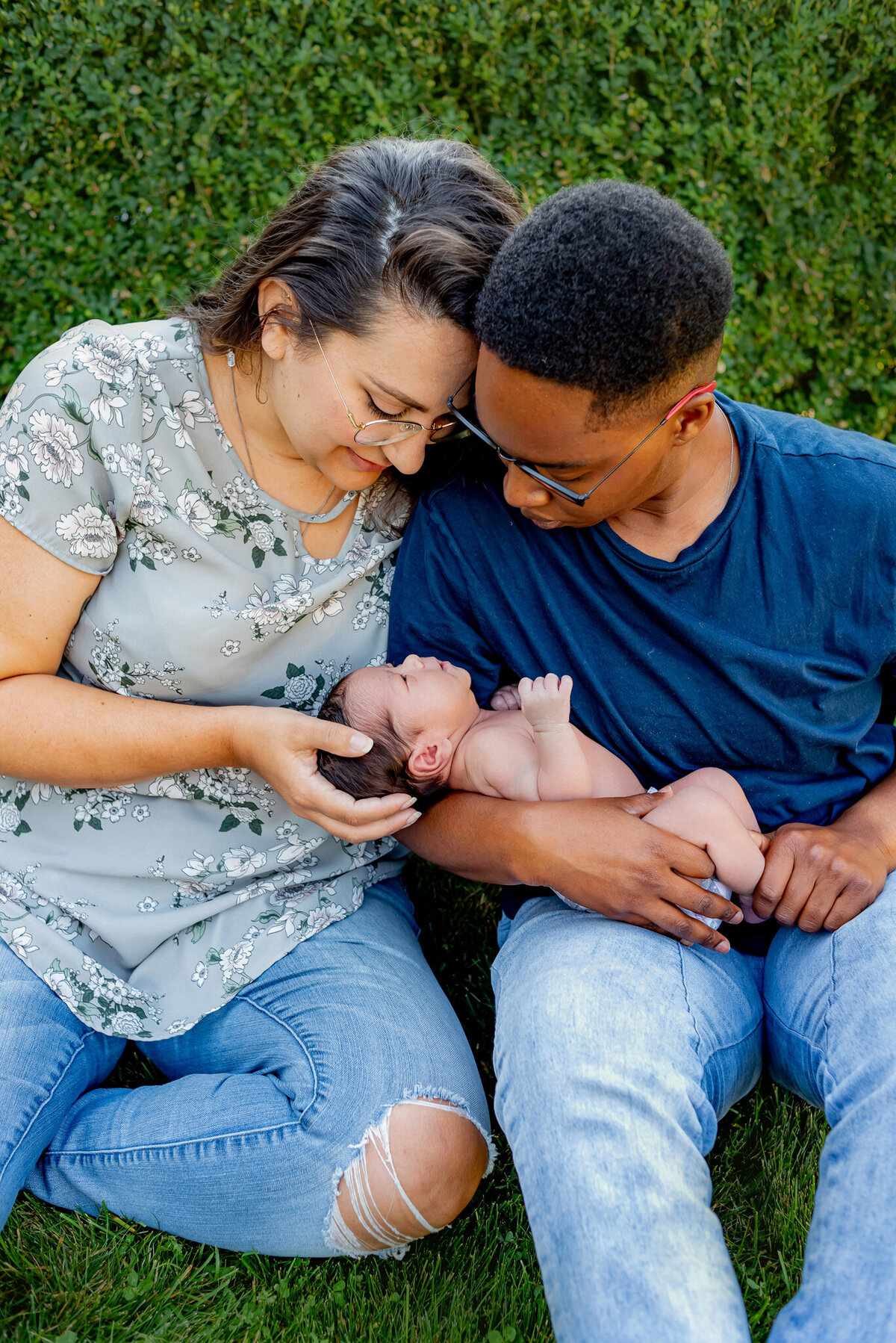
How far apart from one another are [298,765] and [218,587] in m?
0.48

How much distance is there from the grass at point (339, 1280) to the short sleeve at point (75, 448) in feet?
5.06

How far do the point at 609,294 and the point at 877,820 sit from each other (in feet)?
4.21

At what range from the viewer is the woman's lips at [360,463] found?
8.43ft

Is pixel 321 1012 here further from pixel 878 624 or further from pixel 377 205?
pixel 377 205

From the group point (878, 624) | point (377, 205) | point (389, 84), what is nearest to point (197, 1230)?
point (878, 624)

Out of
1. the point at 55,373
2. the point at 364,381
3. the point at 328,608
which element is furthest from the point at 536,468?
the point at 55,373

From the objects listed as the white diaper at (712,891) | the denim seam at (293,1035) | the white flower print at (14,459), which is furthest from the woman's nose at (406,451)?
the denim seam at (293,1035)

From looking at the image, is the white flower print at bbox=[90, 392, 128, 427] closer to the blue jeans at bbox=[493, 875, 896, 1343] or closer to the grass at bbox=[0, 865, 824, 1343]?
the blue jeans at bbox=[493, 875, 896, 1343]

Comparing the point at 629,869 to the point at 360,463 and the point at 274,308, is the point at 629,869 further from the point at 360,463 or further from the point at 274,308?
the point at 274,308

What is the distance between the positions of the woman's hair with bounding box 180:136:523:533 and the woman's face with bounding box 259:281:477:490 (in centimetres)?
3

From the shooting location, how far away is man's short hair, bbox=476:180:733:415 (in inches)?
84.0

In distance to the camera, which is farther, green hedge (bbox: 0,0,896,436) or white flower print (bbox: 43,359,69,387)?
green hedge (bbox: 0,0,896,436)

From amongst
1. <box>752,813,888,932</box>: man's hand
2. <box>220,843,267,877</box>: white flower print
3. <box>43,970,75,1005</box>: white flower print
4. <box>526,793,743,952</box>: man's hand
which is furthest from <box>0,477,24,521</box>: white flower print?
<box>752,813,888,932</box>: man's hand

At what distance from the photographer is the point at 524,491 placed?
242 centimetres
